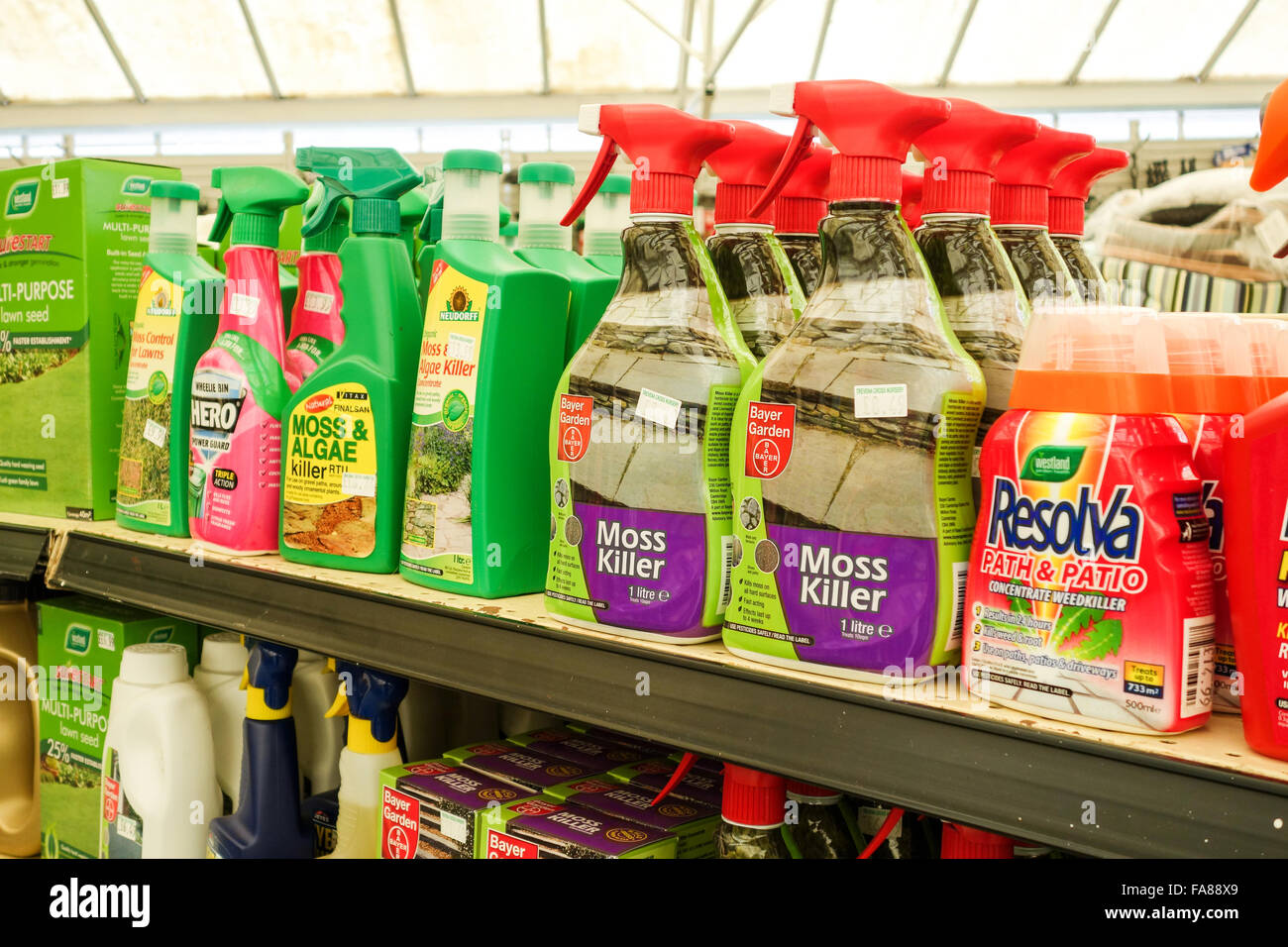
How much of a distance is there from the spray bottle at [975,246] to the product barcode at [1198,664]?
0.21 meters

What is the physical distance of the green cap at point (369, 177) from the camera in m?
1.29

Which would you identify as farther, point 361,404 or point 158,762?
point 158,762

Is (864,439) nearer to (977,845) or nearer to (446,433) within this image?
(977,845)

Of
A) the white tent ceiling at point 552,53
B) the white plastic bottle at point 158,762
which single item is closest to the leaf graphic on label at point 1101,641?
the white plastic bottle at point 158,762

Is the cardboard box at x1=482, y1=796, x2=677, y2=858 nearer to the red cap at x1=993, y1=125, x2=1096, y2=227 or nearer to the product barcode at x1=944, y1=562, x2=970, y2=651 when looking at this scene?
the product barcode at x1=944, y1=562, x2=970, y2=651

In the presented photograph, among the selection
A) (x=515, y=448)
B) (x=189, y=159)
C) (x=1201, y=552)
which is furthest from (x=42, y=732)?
(x=189, y=159)

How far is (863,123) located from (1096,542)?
361 mm

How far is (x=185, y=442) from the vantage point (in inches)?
57.0

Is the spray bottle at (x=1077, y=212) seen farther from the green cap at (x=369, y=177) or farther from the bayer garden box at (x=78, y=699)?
the bayer garden box at (x=78, y=699)

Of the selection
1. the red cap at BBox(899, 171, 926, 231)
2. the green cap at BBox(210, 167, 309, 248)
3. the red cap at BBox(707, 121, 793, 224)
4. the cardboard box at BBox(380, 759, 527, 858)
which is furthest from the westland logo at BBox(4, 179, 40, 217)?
the red cap at BBox(899, 171, 926, 231)

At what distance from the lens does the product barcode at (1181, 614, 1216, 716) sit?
2.32 feet

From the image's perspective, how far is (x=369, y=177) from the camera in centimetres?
130

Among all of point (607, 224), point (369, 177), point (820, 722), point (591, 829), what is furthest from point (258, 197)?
point (820, 722)

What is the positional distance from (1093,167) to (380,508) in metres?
0.84
